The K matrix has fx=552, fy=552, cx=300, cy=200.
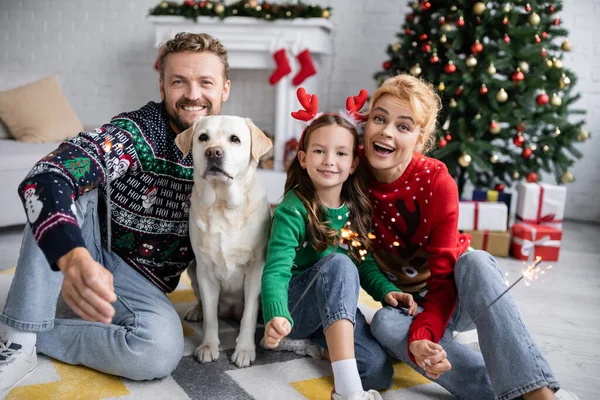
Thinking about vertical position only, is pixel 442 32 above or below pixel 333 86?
above

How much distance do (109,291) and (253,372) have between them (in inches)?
29.7

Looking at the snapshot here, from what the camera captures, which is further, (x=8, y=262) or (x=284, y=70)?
(x=284, y=70)

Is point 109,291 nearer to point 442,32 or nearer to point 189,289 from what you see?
point 189,289

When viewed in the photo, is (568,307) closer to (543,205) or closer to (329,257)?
(543,205)

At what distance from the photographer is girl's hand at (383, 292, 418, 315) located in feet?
5.19

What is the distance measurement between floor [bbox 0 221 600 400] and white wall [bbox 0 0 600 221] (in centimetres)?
143

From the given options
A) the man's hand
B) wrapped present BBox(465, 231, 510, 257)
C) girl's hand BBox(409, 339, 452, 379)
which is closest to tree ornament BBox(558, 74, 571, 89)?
wrapped present BBox(465, 231, 510, 257)

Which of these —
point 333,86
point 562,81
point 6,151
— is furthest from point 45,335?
point 333,86

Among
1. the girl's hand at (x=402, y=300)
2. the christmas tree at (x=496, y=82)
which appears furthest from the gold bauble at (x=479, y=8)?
the girl's hand at (x=402, y=300)

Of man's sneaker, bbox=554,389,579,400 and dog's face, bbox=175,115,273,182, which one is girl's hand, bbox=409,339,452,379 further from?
dog's face, bbox=175,115,273,182

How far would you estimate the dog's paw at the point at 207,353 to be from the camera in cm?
165

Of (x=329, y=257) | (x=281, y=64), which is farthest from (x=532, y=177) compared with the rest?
(x=329, y=257)

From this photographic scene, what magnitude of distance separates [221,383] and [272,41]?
3117mm

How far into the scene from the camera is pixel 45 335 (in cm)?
158
